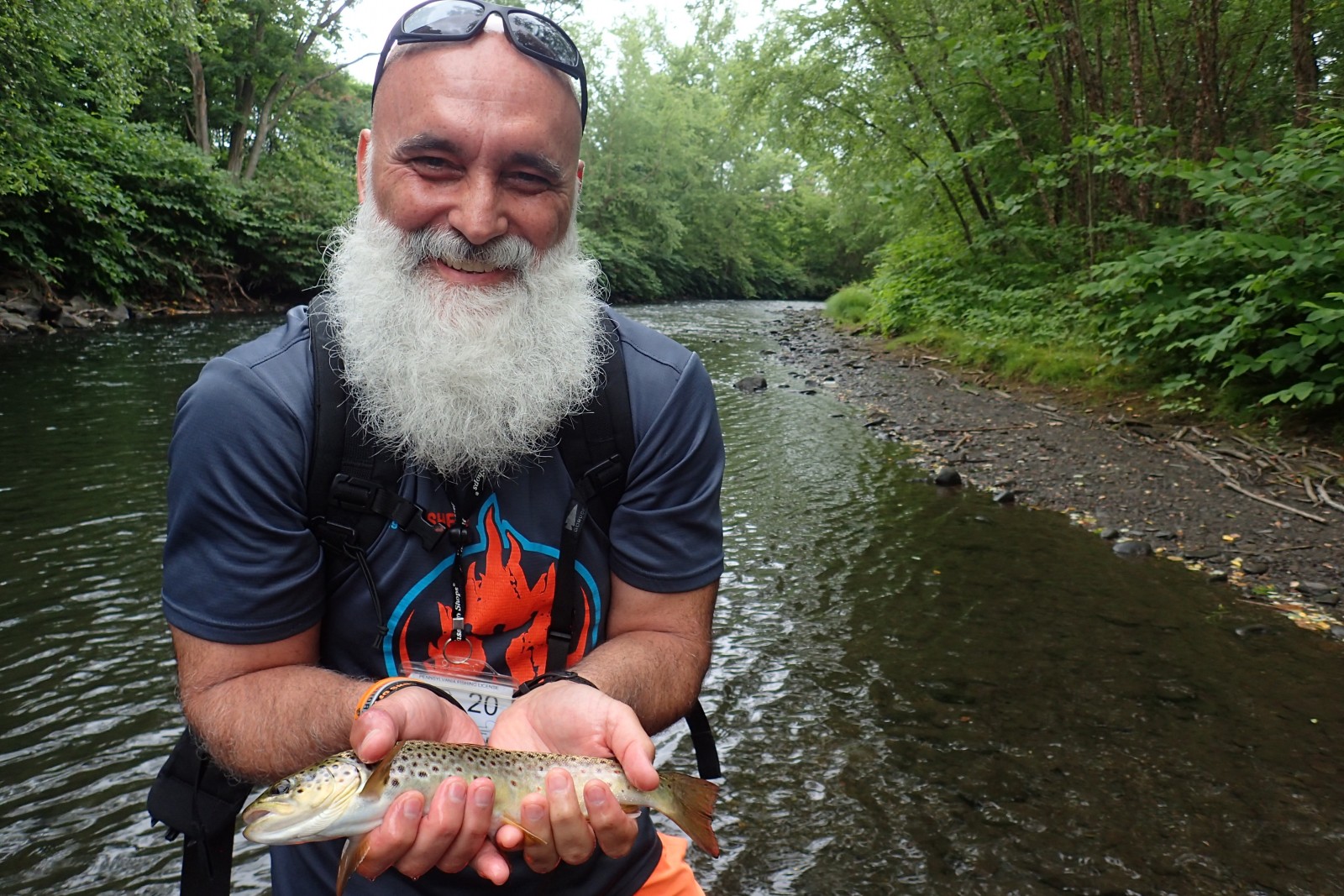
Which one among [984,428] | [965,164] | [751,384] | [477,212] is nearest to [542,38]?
[477,212]

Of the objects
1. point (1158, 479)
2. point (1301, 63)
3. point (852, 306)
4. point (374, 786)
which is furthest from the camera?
point (852, 306)

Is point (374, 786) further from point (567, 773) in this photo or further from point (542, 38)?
point (542, 38)

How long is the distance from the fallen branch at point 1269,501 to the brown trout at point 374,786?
6.95 metres

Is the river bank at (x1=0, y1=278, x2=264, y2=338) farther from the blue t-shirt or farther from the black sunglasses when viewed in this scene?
the blue t-shirt

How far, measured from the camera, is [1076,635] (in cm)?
530

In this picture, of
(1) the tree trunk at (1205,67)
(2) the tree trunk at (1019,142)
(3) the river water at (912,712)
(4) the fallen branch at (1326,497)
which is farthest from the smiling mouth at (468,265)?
(2) the tree trunk at (1019,142)

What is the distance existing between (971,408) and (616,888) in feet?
36.2

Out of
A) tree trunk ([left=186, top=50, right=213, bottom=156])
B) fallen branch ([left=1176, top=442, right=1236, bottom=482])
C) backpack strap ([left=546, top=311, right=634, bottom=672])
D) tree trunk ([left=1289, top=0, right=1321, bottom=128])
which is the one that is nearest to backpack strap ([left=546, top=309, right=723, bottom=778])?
Answer: backpack strap ([left=546, top=311, right=634, bottom=672])

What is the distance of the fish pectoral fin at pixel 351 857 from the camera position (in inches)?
55.3

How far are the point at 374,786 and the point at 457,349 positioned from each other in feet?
3.16

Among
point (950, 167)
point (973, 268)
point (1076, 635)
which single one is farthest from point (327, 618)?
point (973, 268)

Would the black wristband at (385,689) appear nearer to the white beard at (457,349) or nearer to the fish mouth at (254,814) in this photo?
the fish mouth at (254,814)

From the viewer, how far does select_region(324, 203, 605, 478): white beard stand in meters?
1.89

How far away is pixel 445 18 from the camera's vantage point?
6.33ft
